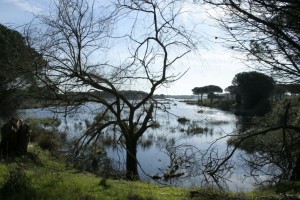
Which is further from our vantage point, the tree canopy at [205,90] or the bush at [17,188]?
the tree canopy at [205,90]

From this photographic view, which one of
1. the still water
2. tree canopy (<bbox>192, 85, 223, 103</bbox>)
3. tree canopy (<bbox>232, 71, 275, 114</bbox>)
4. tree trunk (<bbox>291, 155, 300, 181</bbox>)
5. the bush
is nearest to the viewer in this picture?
the bush

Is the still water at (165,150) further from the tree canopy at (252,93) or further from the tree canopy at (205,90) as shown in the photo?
the tree canopy at (205,90)

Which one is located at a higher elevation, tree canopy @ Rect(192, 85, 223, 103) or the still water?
tree canopy @ Rect(192, 85, 223, 103)

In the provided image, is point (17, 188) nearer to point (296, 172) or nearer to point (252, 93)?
point (296, 172)

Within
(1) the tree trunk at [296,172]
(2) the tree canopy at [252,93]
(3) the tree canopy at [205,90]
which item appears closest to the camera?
(1) the tree trunk at [296,172]

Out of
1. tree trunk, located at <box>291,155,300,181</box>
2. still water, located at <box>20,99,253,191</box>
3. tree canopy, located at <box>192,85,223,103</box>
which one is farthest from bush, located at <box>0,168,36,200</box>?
tree canopy, located at <box>192,85,223,103</box>

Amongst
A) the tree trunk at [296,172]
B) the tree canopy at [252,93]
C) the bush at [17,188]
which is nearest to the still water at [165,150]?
the tree trunk at [296,172]

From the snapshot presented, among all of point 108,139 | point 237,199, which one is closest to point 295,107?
point 237,199

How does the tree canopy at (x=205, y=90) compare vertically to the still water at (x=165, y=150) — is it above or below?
above

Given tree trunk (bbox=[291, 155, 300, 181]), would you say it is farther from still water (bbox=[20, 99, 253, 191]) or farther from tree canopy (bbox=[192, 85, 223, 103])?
tree canopy (bbox=[192, 85, 223, 103])

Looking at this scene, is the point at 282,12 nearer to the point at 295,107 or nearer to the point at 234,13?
the point at 234,13

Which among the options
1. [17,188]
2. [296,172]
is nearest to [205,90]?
[296,172]

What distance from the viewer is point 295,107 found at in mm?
13133

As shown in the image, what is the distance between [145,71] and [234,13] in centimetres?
828
